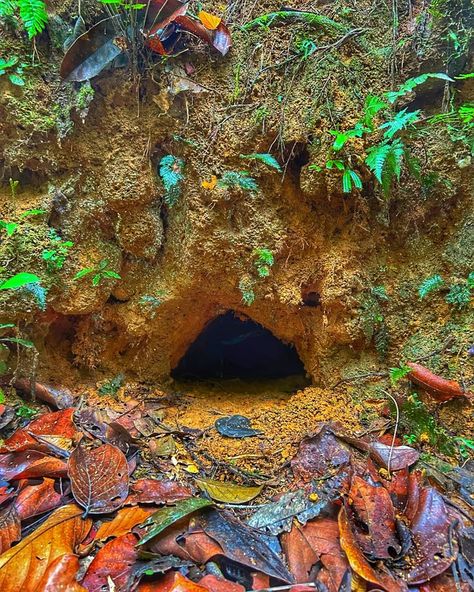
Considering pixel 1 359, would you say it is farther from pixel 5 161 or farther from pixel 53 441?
pixel 5 161

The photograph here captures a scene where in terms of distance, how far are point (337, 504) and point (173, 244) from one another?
7.31 ft

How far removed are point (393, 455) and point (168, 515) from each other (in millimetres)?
1278

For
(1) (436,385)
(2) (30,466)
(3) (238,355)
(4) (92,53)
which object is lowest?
(3) (238,355)

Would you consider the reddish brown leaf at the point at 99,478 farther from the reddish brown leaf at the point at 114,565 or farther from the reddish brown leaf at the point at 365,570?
the reddish brown leaf at the point at 365,570

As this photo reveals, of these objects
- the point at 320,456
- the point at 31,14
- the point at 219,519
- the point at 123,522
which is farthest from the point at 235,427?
the point at 31,14

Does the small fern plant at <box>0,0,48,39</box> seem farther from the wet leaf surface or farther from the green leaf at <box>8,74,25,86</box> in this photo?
the wet leaf surface

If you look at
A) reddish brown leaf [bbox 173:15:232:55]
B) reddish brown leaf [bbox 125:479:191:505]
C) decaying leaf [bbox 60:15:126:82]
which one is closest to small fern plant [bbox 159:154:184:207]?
decaying leaf [bbox 60:15:126:82]

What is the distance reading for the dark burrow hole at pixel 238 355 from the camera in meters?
4.64

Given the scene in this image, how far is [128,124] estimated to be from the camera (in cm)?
273

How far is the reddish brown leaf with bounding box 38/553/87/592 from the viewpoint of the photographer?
4.09ft

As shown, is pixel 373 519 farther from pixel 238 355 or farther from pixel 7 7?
pixel 238 355

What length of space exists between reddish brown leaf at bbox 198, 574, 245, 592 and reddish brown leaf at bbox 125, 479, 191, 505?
46cm

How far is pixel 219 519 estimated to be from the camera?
1600mm

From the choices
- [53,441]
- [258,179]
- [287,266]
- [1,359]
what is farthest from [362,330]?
[1,359]
